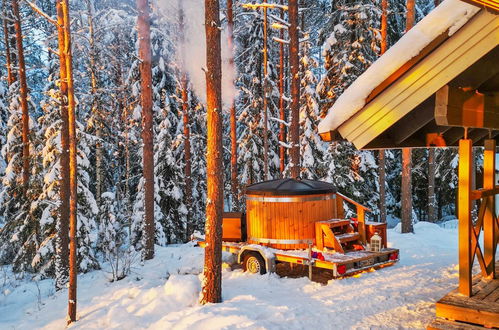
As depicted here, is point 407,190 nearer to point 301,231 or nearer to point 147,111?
point 301,231

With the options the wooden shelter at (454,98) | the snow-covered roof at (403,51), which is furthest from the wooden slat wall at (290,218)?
the snow-covered roof at (403,51)

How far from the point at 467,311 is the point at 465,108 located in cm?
207

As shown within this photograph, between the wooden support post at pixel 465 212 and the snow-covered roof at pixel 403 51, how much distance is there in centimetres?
121

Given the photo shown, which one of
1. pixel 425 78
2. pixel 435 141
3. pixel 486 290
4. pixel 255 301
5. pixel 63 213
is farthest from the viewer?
pixel 63 213

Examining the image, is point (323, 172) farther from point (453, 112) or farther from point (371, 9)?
point (453, 112)

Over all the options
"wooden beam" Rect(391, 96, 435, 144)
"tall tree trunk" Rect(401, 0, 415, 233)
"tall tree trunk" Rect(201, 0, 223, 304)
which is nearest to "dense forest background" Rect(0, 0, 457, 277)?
"tall tree trunk" Rect(401, 0, 415, 233)

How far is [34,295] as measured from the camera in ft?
38.1

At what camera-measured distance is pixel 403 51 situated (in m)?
3.88

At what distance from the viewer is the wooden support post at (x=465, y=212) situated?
13.6ft

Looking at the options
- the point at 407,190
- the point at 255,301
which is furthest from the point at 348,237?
the point at 407,190

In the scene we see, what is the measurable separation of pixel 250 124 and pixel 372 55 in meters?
7.03

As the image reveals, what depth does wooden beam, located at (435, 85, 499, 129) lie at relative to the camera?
378cm

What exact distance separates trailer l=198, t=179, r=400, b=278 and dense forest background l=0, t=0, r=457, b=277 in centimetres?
453

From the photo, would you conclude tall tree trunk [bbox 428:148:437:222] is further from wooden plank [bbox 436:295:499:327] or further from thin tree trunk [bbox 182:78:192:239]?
wooden plank [bbox 436:295:499:327]
